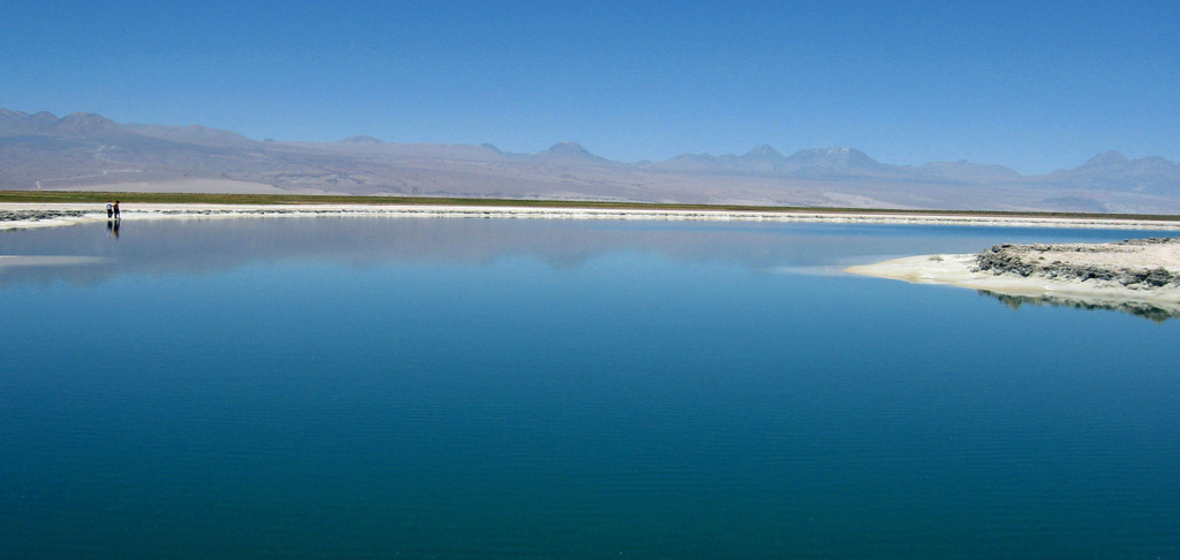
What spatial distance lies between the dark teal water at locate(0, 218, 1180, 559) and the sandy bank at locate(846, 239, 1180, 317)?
13.4 feet

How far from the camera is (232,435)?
9.12 m

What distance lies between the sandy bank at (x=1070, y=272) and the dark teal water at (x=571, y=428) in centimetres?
410

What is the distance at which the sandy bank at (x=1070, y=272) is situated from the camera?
914 inches

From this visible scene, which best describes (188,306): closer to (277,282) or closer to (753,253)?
(277,282)

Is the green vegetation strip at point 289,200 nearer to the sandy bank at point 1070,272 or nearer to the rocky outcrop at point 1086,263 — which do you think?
the sandy bank at point 1070,272

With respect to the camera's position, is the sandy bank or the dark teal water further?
the sandy bank

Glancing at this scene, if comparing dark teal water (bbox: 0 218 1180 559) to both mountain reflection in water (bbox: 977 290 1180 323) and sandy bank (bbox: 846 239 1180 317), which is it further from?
sandy bank (bbox: 846 239 1180 317)

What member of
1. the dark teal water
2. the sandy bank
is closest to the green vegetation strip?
the sandy bank

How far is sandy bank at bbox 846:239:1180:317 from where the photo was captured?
914 inches

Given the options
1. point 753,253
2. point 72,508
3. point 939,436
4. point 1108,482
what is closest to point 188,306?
point 72,508

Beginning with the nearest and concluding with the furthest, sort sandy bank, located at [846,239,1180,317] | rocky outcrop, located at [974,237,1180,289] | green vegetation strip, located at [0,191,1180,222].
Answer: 1. sandy bank, located at [846,239,1180,317]
2. rocky outcrop, located at [974,237,1180,289]
3. green vegetation strip, located at [0,191,1180,222]

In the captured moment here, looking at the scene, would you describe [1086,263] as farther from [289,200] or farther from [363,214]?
[289,200]

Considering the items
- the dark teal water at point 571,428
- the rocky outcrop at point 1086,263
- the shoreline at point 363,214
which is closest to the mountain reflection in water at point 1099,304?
the dark teal water at point 571,428

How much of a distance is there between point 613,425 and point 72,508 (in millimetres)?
5209
